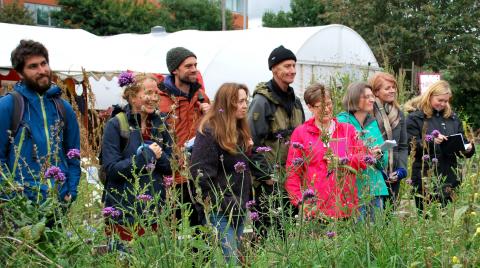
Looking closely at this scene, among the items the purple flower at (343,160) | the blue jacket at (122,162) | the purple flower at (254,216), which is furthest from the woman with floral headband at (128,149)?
the purple flower at (343,160)

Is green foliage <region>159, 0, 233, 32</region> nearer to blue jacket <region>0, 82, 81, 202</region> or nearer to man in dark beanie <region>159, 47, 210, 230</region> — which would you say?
man in dark beanie <region>159, 47, 210, 230</region>

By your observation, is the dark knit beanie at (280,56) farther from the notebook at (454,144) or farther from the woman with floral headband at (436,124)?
the notebook at (454,144)

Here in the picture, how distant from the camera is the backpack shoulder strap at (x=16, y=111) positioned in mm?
3643

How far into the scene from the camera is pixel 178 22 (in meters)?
47.4

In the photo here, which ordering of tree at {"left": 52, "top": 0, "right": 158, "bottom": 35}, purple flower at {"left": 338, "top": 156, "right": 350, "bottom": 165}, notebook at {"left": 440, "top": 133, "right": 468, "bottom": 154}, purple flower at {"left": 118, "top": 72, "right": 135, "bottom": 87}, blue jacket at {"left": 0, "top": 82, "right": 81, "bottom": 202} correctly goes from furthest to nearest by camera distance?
tree at {"left": 52, "top": 0, "right": 158, "bottom": 35}
notebook at {"left": 440, "top": 133, "right": 468, "bottom": 154}
blue jacket at {"left": 0, "top": 82, "right": 81, "bottom": 202}
purple flower at {"left": 338, "top": 156, "right": 350, "bottom": 165}
purple flower at {"left": 118, "top": 72, "right": 135, "bottom": 87}

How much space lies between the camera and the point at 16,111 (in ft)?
12.0

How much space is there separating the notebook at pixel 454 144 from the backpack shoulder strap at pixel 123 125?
2.81 meters

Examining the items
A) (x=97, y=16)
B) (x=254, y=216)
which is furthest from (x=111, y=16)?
(x=254, y=216)

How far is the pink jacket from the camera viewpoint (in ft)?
9.96

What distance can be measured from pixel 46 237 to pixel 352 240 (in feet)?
4.13

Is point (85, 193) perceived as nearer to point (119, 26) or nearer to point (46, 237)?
point (46, 237)

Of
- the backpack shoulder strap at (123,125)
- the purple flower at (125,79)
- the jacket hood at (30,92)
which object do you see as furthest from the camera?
the backpack shoulder strap at (123,125)

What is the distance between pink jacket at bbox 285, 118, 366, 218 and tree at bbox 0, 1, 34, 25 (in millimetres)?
30515

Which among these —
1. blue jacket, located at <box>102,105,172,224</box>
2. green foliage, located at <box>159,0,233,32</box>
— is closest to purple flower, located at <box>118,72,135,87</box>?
blue jacket, located at <box>102,105,172,224</box>
